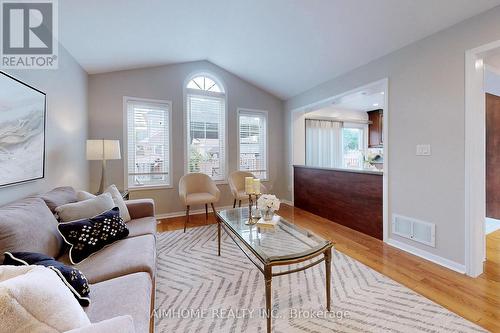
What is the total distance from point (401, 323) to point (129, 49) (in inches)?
161

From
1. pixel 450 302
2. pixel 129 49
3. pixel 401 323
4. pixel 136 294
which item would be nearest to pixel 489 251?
pixel 450 302

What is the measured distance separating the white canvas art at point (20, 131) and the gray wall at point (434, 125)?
3691mm

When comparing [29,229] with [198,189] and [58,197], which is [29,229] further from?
[198,189]

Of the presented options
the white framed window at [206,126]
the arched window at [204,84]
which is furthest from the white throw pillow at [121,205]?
the arched window at [204,84]

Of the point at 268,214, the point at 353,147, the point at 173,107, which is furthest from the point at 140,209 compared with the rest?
the point at 353,147

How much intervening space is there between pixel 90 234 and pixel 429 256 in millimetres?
3191

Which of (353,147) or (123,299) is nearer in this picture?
(123,299)

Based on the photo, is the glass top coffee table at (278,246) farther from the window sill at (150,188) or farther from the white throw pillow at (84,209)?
the window sill at (150,188)

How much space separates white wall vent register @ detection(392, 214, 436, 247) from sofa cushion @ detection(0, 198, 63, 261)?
332 centimetres

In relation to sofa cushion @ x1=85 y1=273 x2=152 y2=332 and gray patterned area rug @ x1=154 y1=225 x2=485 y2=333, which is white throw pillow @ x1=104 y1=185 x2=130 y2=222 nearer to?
gray patterned area rug @ x1=154 y1=225 x2=485 y2=333

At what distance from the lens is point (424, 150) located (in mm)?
2416

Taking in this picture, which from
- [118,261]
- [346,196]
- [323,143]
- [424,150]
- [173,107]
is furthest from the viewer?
[323,143]

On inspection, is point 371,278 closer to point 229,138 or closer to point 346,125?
point 229,138

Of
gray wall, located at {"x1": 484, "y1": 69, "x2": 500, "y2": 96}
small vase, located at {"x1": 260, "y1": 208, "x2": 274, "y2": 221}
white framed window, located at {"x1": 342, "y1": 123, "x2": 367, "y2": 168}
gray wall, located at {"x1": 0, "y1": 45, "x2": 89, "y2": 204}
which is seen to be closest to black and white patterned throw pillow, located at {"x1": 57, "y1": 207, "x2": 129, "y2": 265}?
gray wall, located at {"x1": 0, "y1": 45, "x2": 89, "y2": 204}
